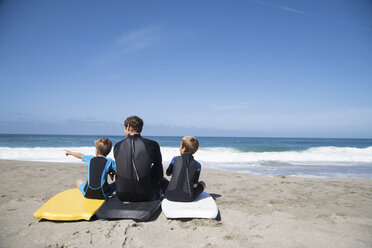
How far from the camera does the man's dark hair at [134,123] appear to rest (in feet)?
10.7

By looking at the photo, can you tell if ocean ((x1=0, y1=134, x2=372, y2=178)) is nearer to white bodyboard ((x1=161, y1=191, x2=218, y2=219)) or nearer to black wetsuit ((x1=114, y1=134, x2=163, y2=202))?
white bodyboard ((x1=161, y1=191, x2=218, y2=219))

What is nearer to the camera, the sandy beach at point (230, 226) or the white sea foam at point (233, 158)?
the sandy beach at point (230, 226)

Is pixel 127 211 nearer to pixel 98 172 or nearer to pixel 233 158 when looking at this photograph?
pixel 98 172

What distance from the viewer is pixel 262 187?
557cm

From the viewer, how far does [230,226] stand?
3096 millimetres

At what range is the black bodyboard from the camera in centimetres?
306

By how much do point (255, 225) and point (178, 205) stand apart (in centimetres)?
116

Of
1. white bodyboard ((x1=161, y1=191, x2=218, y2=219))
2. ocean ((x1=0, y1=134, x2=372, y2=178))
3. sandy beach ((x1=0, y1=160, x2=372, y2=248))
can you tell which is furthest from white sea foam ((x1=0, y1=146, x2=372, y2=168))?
white bodyboard ((x1=161, y1=191, x2=218, y2=219))

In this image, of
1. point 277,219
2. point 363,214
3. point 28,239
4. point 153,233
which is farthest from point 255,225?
point 28,239

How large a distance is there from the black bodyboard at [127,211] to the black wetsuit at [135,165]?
5.7 inches

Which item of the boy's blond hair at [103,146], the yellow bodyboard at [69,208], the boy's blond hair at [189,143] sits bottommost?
the yellow bodyboard at [69,208]

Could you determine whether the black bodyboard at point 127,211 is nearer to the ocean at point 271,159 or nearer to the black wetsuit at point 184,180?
the black wetsuit at point 184,180

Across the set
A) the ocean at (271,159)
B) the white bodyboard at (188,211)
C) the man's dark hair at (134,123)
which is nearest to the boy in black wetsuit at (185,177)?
the white bodyboard at (188,211)

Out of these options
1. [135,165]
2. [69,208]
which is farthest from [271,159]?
[69,208]
